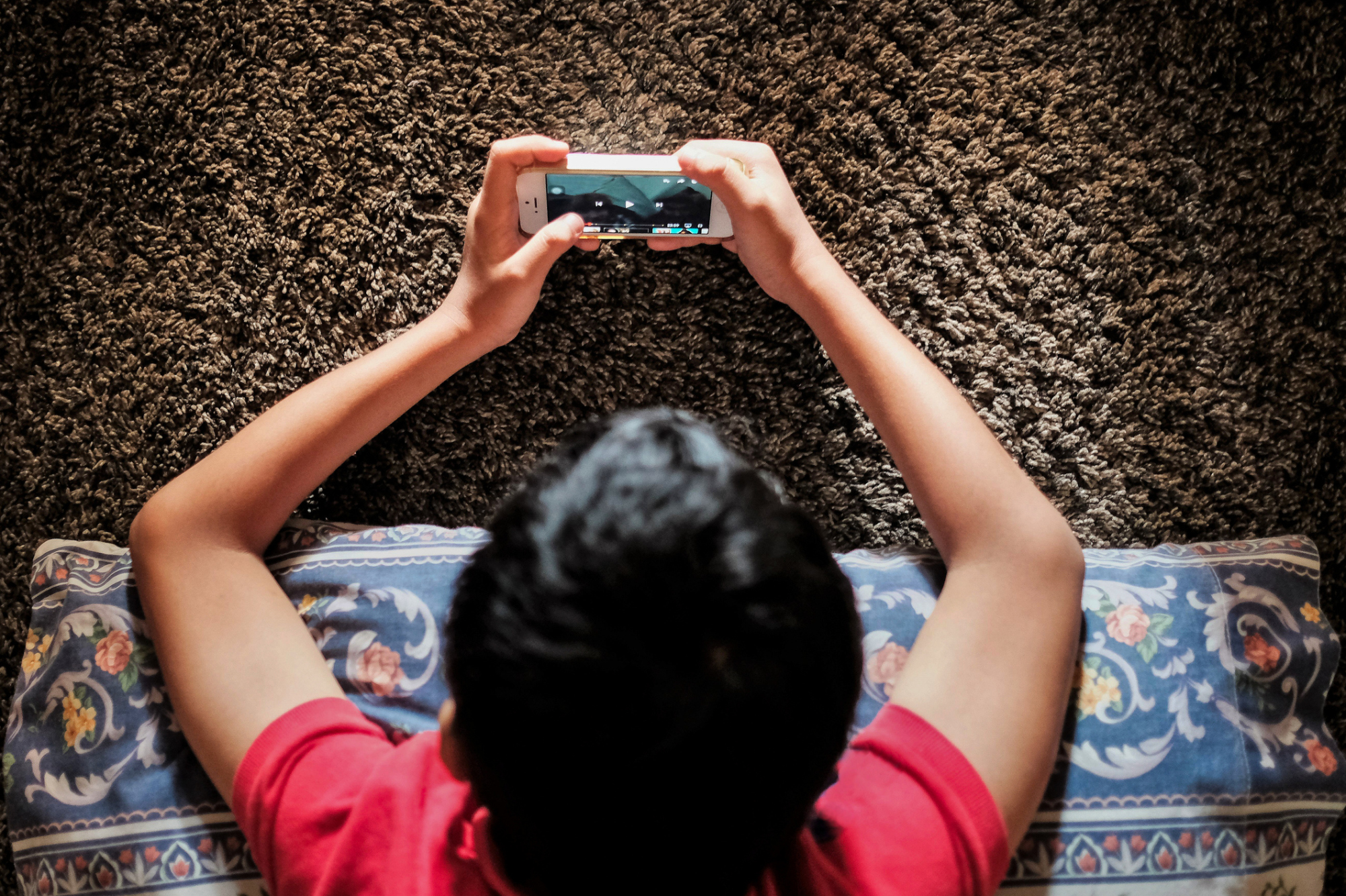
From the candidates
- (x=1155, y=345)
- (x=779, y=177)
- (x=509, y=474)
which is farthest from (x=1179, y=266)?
(x=509, y=474)

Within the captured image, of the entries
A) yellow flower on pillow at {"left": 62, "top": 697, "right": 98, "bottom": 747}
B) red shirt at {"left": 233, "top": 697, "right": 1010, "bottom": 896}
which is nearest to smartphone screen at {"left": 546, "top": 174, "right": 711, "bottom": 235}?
red shirt at {"left": 233, "top": 697, "right": 1010, "bottom": 896}

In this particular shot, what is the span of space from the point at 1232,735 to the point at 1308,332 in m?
0.42

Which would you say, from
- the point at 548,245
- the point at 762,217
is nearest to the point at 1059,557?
the point at 762,217

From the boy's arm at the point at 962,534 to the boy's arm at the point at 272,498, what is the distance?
191mm

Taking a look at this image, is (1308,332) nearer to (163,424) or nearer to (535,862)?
(535,862)

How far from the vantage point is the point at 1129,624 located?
0.63 m

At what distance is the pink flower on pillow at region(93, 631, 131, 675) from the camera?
626 millimetres

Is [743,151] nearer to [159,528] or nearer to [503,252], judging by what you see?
[503,252]

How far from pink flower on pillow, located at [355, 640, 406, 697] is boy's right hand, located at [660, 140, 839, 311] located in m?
0.43

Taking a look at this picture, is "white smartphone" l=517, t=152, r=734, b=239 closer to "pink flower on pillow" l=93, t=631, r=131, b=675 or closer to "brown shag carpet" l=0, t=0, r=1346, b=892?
"brown shag carpet" l=0, t=0, r=1346, b=892

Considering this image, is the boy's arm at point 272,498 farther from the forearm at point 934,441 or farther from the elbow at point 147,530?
the forearm at point 934,441

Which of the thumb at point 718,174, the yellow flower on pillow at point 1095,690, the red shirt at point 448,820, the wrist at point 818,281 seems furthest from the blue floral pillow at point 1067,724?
the thumb at point 718,174

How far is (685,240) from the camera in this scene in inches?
28.0

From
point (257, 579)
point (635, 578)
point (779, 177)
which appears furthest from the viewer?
point (779, 177)
